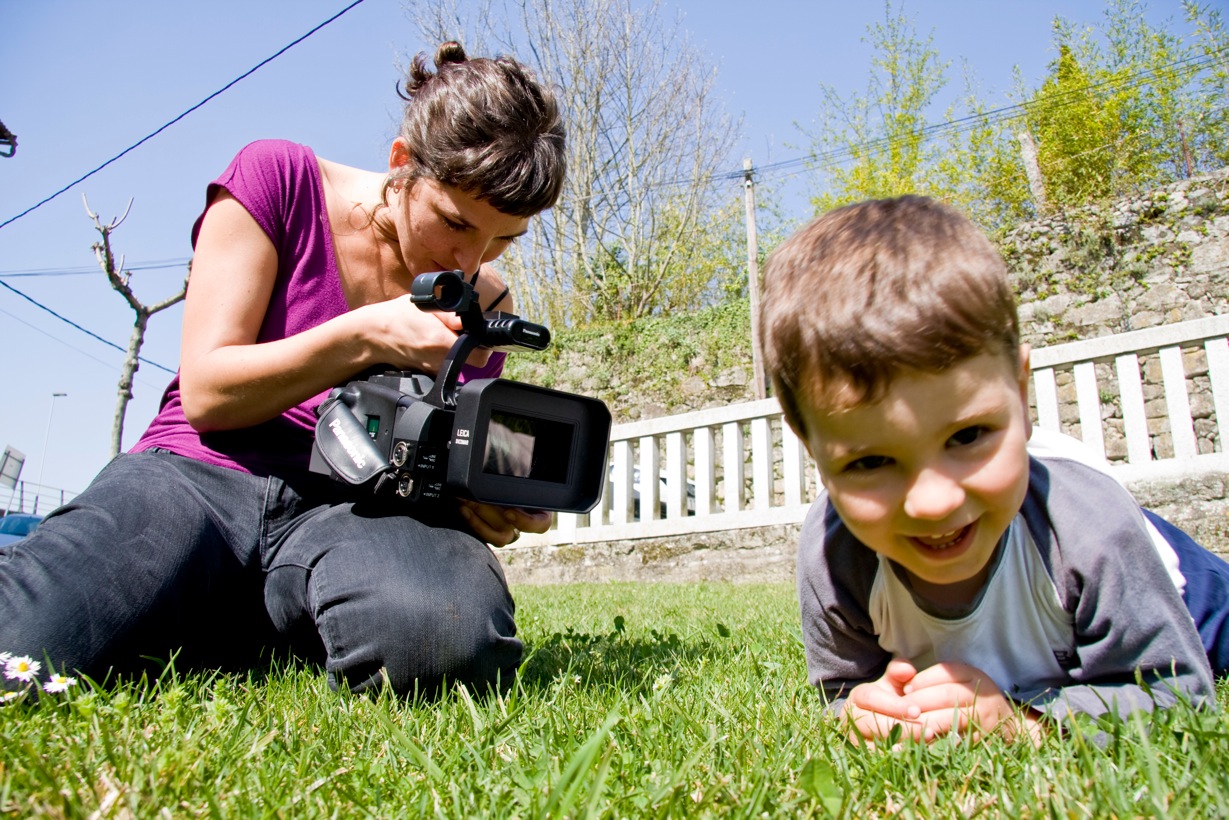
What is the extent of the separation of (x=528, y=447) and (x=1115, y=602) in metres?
1.10

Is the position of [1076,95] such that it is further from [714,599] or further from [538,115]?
[538,115]

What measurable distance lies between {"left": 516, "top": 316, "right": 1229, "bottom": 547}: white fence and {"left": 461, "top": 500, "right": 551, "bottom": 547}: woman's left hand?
12.5ft

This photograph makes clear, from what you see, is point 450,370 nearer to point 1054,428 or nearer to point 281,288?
point 281,288

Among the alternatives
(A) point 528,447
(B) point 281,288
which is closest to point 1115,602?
(A) point 528,447

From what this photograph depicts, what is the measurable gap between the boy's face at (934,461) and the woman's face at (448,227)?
47.0 inches

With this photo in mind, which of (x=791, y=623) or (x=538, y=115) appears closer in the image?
(x=538, y=115)

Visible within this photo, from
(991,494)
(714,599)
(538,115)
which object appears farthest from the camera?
(714,599)

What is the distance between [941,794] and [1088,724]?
358mm

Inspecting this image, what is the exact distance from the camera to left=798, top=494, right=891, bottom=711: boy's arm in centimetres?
146

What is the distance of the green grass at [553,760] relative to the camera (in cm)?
93

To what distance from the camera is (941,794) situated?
101 centimetres

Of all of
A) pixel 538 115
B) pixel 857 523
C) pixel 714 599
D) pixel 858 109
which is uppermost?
pixel 858 109

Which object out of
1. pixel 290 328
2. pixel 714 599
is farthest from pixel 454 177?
pixel 714 599

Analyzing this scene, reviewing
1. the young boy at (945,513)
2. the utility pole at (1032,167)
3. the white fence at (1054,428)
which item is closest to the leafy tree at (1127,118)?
the utility pole at (1032,167)
